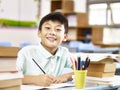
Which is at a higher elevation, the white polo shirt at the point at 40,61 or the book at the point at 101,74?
the white polo shirt at the point at 40,61

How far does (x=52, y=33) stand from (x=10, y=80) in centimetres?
61

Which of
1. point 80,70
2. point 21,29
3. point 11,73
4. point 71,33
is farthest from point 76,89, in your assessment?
point 71,33

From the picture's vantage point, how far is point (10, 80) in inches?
40.3

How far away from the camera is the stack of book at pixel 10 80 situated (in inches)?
39.3

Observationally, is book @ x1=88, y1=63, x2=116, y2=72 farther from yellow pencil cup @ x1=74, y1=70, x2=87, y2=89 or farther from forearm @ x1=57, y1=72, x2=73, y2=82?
yellow pencil cup @ x1=74, y1=70, x2=87, y2=89

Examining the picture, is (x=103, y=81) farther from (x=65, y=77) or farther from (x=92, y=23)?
(x=92, y=23)

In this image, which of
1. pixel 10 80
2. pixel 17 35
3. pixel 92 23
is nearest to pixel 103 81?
pixel 10 80

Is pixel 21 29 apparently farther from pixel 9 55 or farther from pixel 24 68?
pixel 24 68

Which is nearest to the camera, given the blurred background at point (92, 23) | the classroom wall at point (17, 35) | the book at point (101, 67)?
the book at point (101, 67)

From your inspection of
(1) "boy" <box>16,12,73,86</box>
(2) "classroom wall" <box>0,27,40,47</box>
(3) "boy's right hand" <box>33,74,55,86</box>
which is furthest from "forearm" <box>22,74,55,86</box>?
(2) "classroom wall" <box>0,27,40,47</box>

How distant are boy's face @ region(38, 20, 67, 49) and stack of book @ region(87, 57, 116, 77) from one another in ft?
0.78

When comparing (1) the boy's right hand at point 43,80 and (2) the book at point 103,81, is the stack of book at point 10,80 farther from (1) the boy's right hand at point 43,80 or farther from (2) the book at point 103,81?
(2) the book at point 103,81

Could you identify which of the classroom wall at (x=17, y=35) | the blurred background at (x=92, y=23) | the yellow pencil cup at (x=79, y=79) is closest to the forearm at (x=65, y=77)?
the yellow pencil cup at (x=79, y=79)

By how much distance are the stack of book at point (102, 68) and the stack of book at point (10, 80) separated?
57 cm
